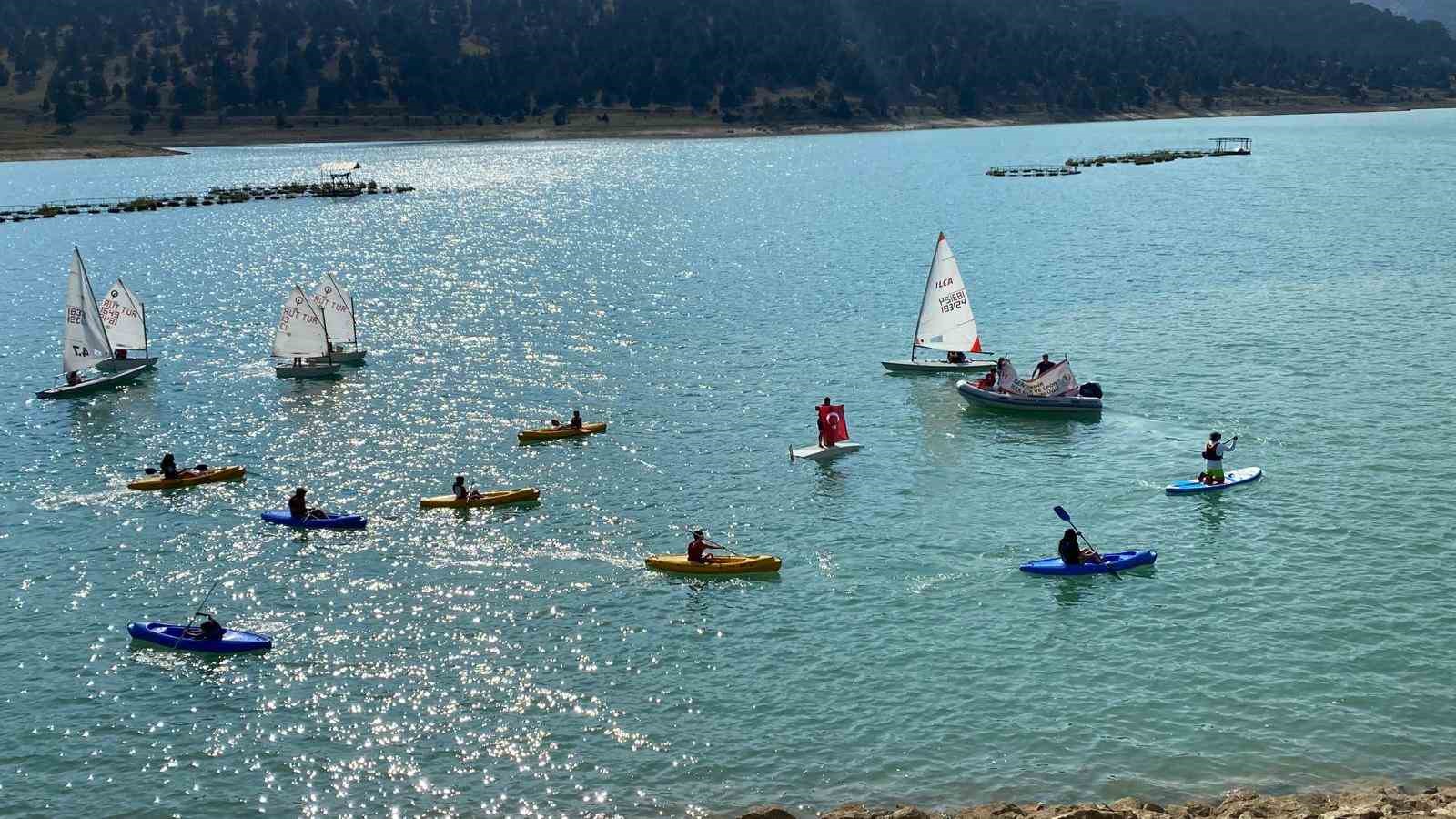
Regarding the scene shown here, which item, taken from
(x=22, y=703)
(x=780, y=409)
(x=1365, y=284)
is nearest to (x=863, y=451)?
(x=780, y=409)

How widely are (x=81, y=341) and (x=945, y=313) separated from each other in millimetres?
58747

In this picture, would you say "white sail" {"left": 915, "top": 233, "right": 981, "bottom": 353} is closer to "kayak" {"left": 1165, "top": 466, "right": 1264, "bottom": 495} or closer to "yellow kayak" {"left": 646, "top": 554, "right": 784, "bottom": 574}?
"kayak" {"left": 1165, "top": 466, "right": 1264, "bottom": 495}

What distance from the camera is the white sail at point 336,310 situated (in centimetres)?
9944

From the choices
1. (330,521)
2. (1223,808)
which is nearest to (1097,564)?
(1223,808)

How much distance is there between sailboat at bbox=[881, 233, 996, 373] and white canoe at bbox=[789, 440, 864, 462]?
20120 mm

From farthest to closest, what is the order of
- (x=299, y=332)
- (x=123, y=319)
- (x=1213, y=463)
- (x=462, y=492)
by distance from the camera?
(x=123, y=319) < (x=299, y=332) < (x=462, y=492) < (x=1213, y=463)

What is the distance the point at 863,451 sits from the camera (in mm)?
71438

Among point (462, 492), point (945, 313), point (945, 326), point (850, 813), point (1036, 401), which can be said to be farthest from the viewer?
point (945, 326)

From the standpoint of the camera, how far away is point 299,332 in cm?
9406

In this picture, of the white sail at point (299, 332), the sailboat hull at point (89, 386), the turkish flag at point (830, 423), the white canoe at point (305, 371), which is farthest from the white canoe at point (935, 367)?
the sailboat hull at point (89, 386)

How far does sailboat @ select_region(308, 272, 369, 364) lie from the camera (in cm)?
9806

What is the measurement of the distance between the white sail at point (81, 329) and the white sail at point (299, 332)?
38.0ft

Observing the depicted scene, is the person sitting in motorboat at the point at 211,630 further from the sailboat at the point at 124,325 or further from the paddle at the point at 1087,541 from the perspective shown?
the sailboat at the point at 124,325

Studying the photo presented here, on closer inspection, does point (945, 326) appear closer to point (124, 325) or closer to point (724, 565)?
point (724, 565)
